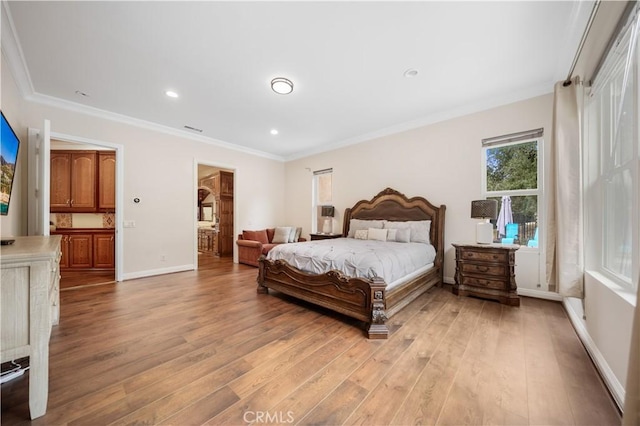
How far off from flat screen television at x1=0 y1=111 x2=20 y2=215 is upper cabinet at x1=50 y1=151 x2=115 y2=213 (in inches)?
127

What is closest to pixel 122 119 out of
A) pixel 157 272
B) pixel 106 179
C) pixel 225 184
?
pixel 106 179

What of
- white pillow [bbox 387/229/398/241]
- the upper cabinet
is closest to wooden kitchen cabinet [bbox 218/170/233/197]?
the upper cabinet

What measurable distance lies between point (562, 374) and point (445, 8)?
2.87 meters

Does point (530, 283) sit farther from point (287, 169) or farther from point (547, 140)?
point (287, 169)

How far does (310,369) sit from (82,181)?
6.12 m

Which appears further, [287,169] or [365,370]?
[287,169]

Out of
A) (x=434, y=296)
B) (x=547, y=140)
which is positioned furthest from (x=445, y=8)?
(x=434, y=296)

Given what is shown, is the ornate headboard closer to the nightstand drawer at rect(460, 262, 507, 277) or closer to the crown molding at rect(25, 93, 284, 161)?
the nightstand drawer at rect(460, 262, 507, 277)

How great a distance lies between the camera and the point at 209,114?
396 cm

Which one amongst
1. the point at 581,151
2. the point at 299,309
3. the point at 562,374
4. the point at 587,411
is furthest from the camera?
the point at 299,309

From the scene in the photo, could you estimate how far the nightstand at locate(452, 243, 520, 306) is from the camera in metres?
3.00

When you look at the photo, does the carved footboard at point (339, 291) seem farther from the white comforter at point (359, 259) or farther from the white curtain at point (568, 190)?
the white curtain at point (568, 190)

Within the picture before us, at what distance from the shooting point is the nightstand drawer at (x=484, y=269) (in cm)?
306

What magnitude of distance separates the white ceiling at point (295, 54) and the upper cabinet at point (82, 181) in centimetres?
180
